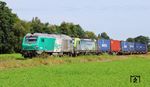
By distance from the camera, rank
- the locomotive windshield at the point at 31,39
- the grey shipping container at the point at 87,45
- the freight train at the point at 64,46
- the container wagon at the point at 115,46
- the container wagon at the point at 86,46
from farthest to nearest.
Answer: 1. the container wagon at the point at 115,46
2. the grey shipping container at the point at 87,45
3. the container wagon at the point at 86,46
4. the locomotive windshield at the point at 31,39
5. the freight train at the point at 64,46

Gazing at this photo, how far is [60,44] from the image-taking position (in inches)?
2053

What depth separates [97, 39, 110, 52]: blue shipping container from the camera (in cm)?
6979

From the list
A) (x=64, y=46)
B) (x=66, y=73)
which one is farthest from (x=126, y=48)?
(x=66, y=73)

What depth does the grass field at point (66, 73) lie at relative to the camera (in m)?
18.3

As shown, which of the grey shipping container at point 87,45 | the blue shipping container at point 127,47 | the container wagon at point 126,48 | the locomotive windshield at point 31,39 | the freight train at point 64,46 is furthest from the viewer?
the blue shipping container at point 127,47

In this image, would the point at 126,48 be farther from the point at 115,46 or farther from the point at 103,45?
the point at 103,45

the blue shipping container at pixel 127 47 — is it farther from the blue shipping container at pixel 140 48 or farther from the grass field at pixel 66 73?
the grass field at pixel 66 73

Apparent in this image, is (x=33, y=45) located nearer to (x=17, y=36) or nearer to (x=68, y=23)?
(x=17, y=36)

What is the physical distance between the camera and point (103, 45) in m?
71.8

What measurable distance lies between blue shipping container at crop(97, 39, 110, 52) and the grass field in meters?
21.6

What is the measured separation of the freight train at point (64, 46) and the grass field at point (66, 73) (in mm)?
5034

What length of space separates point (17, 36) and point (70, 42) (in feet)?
109

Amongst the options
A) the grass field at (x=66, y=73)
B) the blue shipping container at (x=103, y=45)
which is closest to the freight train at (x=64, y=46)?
the blue shipping container at (x=103, y=45)

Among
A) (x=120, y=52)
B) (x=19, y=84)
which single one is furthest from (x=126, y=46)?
(x=19, y=84)
